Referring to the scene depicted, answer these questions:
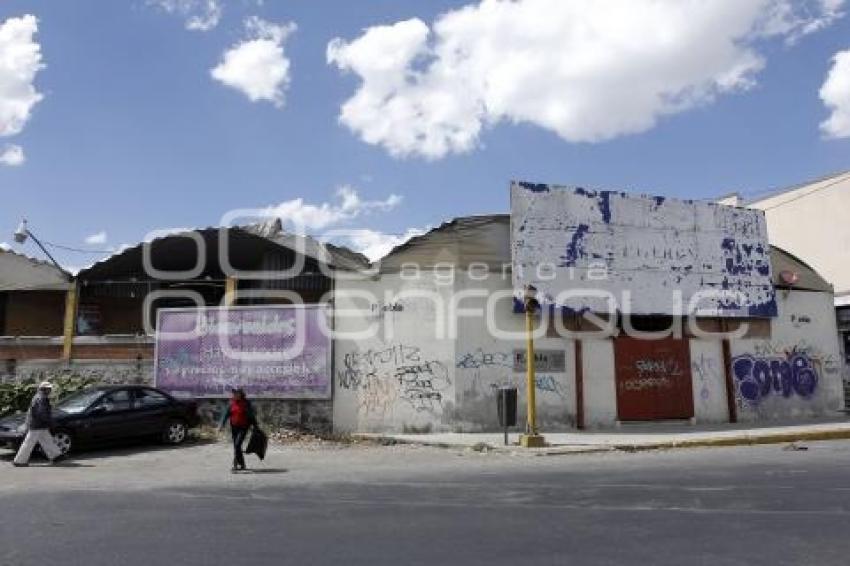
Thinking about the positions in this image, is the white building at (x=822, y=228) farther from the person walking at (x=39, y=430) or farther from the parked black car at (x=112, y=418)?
the person walking at (x=39, y=430)

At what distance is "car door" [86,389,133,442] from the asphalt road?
1.30m

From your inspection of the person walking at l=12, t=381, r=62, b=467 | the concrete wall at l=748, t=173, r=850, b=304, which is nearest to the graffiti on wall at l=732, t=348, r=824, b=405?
the concrete wall at l=748, t=173, r=850, b=304

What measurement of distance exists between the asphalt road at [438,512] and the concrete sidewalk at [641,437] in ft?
5.47

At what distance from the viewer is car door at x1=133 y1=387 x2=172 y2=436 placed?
16.7 meters

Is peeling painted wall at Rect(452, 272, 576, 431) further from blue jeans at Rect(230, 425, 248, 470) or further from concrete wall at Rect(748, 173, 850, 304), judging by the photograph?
concrete wall at Rect(748, 173, 850, 304)

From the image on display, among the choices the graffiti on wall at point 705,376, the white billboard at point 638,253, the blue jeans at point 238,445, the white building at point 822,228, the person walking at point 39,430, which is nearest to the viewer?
the blue jeans at point 238,445

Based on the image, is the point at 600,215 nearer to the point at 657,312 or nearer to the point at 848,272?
the point at 657,312

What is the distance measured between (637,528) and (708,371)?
1439 cm

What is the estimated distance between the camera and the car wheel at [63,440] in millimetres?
15367

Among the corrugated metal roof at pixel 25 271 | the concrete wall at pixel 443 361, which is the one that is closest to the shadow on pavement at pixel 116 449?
the concrete wall at pixel 443 361

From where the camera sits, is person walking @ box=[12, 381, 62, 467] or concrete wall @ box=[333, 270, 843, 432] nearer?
person walking @ box=[12, 381, 62, 467]

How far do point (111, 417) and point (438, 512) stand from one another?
9671 millimetres

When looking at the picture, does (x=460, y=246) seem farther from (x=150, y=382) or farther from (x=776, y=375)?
(x=776, y=375)

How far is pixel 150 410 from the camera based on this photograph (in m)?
16.9
